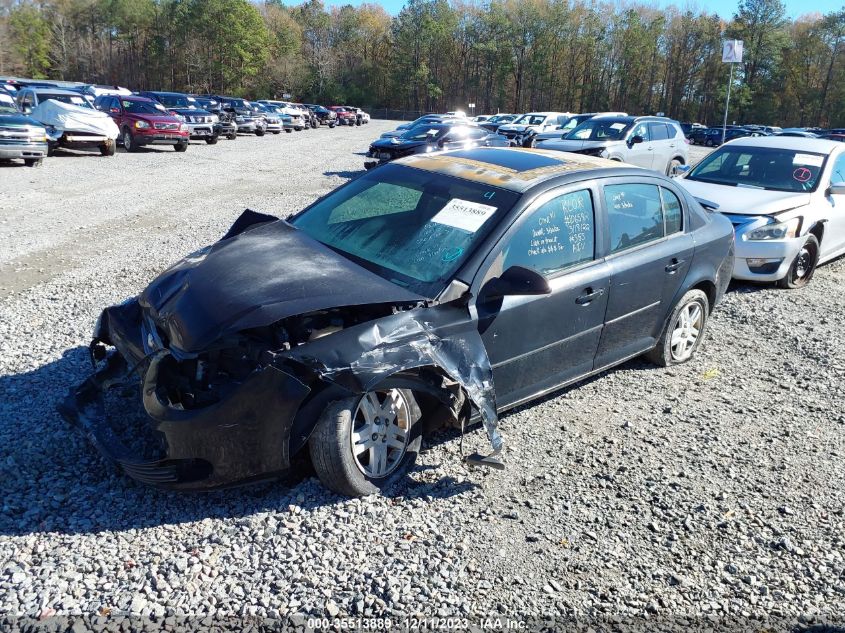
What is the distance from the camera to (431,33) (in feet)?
305

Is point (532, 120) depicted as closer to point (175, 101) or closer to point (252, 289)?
point (175, 101)

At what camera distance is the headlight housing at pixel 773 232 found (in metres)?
7.63

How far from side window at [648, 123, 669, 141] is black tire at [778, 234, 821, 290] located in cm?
887

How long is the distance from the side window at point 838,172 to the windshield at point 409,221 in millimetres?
6433

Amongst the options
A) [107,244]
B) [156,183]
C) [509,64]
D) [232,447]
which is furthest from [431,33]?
[232,447]

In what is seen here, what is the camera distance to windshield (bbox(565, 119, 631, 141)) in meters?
15.8

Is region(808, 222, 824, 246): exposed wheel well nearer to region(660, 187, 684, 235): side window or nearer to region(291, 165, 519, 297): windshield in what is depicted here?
region(660, 187, 684, 235): side window

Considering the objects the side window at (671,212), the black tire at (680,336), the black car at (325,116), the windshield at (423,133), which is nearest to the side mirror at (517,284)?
the side window at (671,212)

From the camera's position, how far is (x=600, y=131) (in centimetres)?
1608

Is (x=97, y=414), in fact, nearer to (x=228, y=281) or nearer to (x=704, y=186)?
(x=228, y=281)

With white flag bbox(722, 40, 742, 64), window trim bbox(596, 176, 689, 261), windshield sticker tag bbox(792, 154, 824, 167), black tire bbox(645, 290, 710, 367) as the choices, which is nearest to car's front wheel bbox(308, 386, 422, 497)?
window trim bbox(596, 176, 689, 261)

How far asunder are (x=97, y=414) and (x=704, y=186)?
7.58m

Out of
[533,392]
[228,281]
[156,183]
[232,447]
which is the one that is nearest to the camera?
[232,447]

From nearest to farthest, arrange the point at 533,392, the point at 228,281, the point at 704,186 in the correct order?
the point at 228,281, the point at 533,392, the point at 704,186
